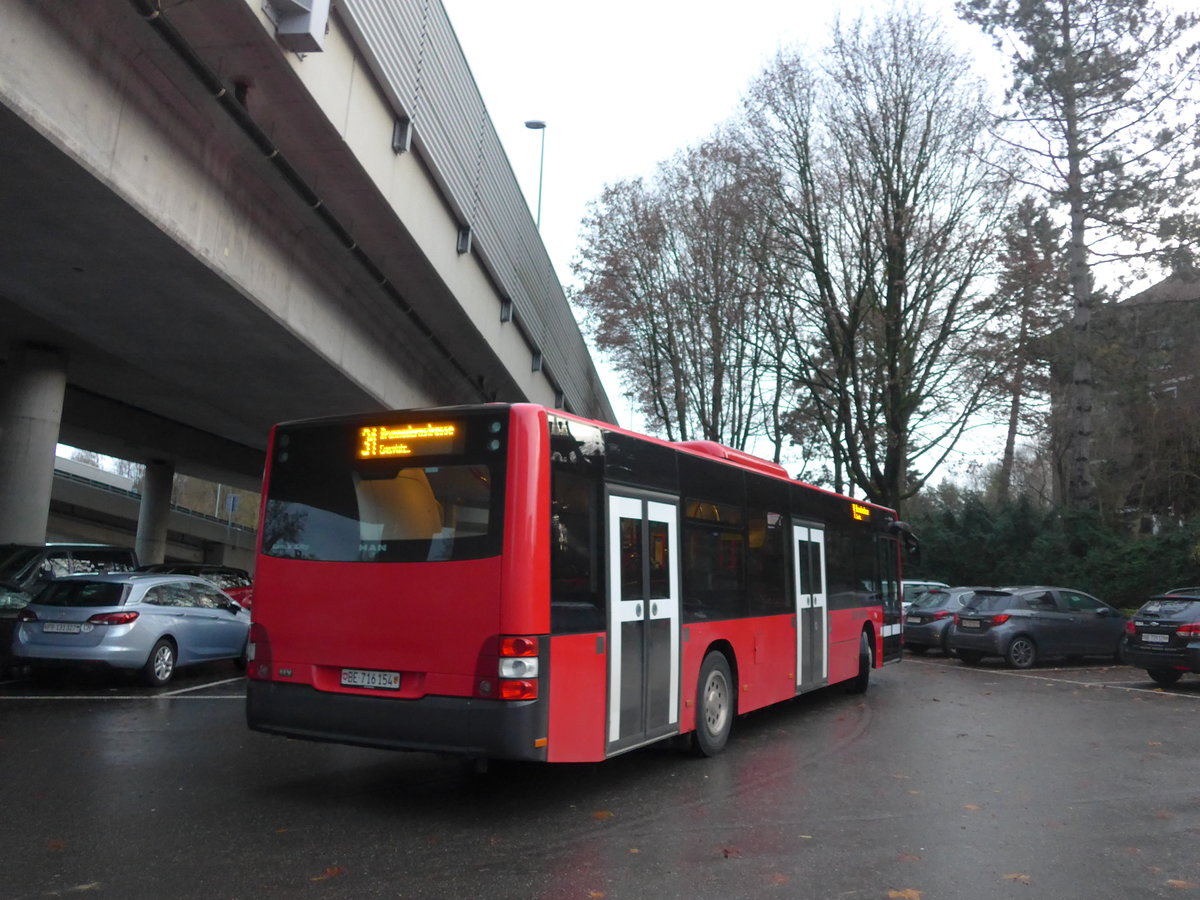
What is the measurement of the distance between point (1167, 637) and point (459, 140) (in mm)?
13835

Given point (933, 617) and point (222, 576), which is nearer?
point (933, 617)

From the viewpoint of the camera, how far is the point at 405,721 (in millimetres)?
6793

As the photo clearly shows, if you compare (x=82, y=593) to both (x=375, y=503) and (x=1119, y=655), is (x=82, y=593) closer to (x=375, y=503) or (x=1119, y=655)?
(x=375, y=503)

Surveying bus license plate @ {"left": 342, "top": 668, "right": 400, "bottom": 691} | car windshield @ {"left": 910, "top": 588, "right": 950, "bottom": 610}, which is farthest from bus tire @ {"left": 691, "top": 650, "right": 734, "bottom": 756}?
car windshield @ {"left": 910, "top": 588, "right": 950, "bottom": 610}

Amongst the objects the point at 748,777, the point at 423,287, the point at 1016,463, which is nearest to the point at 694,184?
the point at 423,287

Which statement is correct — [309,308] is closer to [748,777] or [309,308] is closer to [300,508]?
[300,508]

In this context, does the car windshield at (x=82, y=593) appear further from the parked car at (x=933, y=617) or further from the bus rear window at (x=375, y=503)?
the parked car at (x=933, y=617)

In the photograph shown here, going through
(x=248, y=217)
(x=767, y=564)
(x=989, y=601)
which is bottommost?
(x=989, y=601)

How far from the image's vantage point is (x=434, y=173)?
1552 centimetres

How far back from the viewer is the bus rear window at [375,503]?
6.93m

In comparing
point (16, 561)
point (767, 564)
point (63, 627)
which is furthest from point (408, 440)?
point (16, 561)

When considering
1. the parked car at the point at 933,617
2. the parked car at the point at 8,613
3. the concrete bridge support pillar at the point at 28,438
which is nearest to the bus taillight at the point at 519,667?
the parked car at the point at 8,613

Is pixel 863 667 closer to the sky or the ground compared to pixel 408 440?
closer to the ground

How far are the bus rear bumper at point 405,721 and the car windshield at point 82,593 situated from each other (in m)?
6.46
